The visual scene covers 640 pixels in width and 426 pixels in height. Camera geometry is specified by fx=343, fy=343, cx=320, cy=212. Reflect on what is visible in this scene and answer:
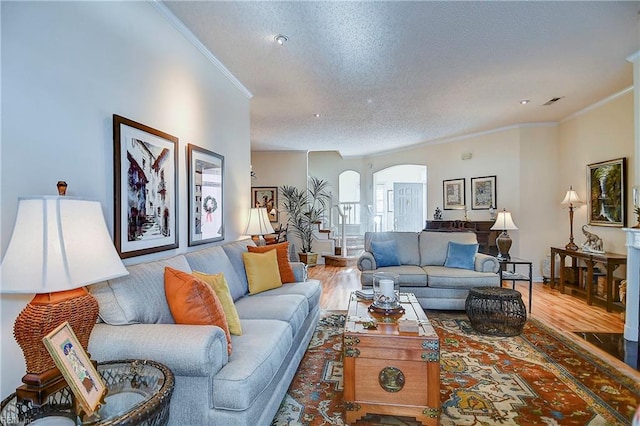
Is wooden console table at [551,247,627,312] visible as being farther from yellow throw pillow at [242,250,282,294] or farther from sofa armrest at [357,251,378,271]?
yellow throw pillow at [242,250,282,294]

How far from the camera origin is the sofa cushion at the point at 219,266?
8.80ft

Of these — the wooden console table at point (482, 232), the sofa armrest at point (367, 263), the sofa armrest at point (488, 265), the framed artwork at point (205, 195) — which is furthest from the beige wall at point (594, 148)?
the framed artwork at point (205, 195)

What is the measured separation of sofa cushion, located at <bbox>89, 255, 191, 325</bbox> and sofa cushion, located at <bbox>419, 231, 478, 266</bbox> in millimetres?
Answer: 3535

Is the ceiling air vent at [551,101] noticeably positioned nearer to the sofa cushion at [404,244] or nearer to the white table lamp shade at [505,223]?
the white table lamp shade at [505,223]

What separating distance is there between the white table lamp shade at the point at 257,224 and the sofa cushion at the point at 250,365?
6.56 feet

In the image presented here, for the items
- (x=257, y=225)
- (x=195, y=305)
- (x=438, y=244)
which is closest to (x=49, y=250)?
(x=195, y=305)

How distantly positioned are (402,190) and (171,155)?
7588mm

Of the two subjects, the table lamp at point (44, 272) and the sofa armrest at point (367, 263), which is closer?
the table lamp at point (44, 272)

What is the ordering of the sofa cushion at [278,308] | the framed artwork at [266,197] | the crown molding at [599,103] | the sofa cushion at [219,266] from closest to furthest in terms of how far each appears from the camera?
the sofa cushion at [278,308], the sofa cushion at [219,266], the crown molding at [599,103], the framed artwork at [266,197]

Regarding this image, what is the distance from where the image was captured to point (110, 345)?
1.62m

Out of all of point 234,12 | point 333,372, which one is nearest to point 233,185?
point 234,12

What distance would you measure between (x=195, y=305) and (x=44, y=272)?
2.46 feet

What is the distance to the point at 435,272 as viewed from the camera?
417 centimetres

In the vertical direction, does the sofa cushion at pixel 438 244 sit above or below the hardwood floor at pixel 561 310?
above
